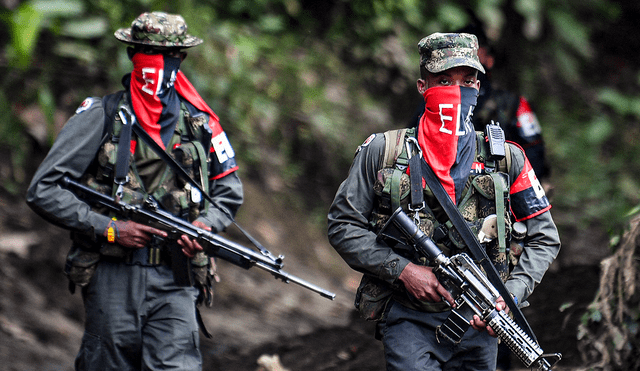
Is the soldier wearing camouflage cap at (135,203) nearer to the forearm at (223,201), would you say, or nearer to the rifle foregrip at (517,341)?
the forearm at (223,201)

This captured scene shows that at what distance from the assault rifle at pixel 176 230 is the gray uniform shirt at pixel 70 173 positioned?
7 centimetres

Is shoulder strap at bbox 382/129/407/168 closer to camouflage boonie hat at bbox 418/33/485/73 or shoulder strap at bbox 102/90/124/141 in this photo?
camouflage boonie hat at bbox 418/33/485/73

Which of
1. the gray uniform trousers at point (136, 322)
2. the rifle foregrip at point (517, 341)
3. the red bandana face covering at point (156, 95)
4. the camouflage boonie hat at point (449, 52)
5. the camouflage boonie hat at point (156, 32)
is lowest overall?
the rifle foregrip at point (517, 341)

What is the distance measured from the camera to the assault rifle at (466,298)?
3.09 meters

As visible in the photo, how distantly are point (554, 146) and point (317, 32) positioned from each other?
410 centimetres

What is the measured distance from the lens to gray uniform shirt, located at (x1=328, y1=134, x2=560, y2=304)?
129 inches

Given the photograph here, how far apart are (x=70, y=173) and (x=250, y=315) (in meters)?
3.39

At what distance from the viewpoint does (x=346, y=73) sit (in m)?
9.68

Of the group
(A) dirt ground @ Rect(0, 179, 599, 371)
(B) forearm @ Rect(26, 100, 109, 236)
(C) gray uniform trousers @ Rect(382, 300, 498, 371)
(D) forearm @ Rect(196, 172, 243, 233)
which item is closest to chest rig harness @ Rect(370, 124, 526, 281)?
(C) gray uniform trousers @ Rect(382, 300, 498, 371)

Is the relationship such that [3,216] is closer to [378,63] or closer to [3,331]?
[3,331]

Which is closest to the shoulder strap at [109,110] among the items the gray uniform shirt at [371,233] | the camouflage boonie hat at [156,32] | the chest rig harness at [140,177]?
the chest rig harness at [140,177]

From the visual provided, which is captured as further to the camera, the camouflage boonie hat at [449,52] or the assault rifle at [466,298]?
the camouflage boonie hat at [449,52]

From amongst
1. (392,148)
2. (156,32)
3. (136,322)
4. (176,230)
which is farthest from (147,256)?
(392,148)

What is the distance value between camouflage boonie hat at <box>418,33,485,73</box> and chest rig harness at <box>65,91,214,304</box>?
140 centimetres
